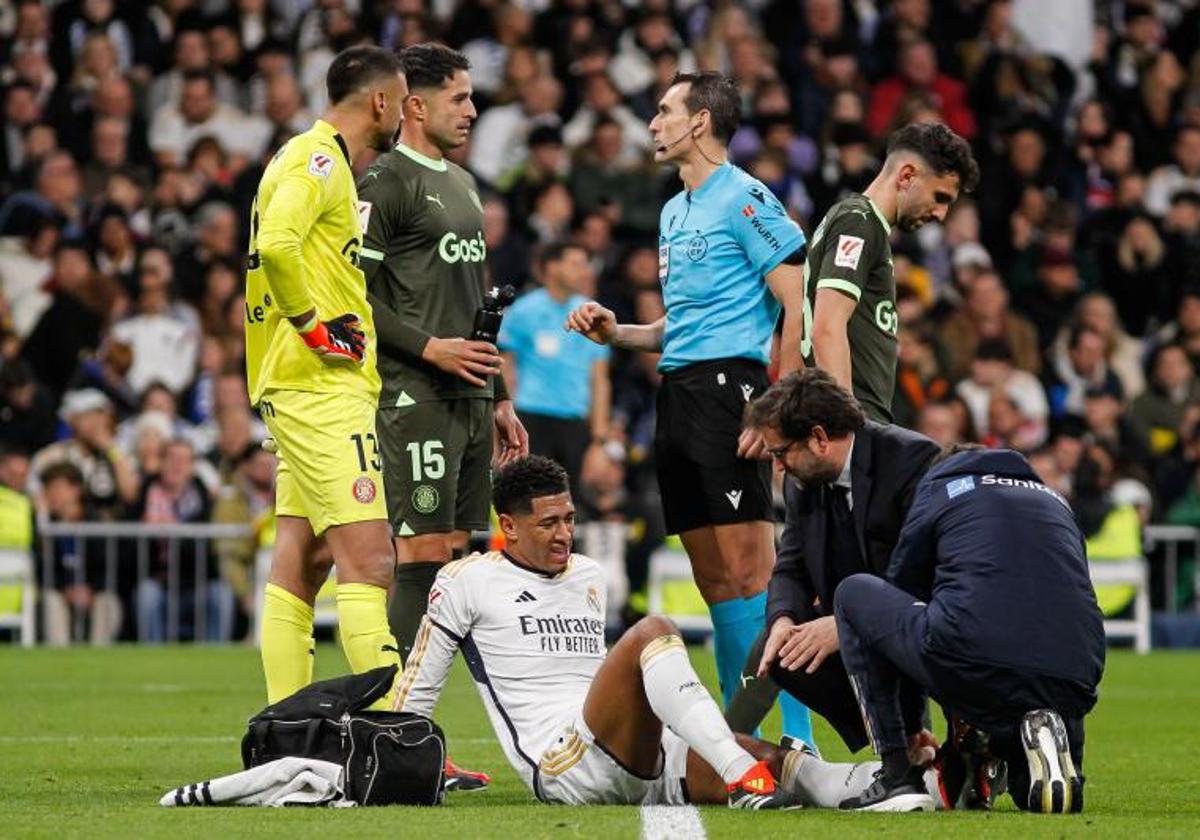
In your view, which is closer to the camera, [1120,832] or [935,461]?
[1120,832]

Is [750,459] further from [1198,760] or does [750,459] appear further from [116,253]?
[116,253]

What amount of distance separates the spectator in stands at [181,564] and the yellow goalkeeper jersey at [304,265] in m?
9.04

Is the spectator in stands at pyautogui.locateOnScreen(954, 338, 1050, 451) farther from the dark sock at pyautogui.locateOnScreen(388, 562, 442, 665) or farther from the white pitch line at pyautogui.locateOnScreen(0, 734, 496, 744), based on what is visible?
the dark sock at pyautogui.locateOnScreen(388, 562, 442, 665)

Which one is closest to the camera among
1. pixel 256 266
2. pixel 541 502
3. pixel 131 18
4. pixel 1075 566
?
pixel 1075 566

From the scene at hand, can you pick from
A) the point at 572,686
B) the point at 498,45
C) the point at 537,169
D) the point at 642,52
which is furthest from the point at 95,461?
the point at 572,686

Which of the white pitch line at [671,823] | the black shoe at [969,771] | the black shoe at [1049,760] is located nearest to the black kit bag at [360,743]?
the white pitch line at [671,823]

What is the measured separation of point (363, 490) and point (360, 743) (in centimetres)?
122

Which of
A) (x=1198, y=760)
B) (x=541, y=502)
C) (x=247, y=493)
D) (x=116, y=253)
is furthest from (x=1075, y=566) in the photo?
(x=116, y=253)

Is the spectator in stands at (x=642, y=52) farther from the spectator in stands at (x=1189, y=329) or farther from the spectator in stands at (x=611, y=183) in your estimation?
the spectator in stands at (x=1189, y=329)

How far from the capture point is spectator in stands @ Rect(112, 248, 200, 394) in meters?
Answer: 18.9

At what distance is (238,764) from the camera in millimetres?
9406

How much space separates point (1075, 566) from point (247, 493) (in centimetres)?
1131

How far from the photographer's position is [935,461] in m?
7.70

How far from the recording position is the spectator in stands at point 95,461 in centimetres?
1784
